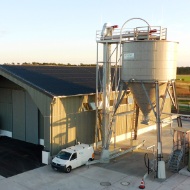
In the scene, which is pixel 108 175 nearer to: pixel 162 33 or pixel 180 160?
pixel 180 160

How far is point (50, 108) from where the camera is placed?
24.1m

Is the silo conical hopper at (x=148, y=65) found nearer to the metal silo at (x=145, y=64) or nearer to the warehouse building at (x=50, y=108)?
the metal silo at (x=145, y=64)

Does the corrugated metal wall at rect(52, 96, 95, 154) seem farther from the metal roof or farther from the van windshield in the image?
the van windshield

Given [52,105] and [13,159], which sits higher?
[52,105]

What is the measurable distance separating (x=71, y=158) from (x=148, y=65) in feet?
30.3

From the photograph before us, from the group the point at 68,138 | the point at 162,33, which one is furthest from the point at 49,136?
the point at 162,33

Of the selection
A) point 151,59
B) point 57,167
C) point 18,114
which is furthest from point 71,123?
point 151,59

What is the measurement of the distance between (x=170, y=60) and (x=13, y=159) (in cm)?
1540

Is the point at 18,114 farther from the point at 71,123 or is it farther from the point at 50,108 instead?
the point at 50,108

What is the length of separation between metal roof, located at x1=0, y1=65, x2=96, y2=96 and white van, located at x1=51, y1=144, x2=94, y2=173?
190 inches

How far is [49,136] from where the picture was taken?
24219 millimetres

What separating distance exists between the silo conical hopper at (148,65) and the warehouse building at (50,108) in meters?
5.16

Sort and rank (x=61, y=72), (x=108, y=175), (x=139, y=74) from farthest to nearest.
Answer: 1. (x=61, y=72)
2. (x=139, y=74)
3. (x=108, y=175)

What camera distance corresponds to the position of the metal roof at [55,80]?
25578 mm
